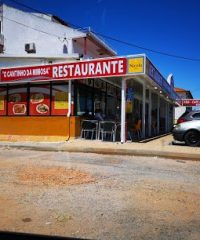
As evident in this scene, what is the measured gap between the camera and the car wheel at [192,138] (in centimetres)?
1520

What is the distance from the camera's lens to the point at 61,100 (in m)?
17.3

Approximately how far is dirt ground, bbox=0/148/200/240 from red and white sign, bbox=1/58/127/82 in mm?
6065

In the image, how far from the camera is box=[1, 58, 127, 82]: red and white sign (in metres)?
15.7

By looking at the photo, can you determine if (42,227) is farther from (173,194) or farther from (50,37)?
(50,37)

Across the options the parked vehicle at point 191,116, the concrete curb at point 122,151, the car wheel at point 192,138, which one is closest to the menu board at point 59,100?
the concrete curb at point 122,151

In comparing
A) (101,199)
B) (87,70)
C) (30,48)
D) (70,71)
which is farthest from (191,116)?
(30,48)

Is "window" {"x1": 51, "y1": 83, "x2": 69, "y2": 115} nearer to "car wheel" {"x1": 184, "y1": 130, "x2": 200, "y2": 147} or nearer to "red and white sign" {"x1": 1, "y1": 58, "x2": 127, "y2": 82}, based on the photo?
"red and white sign" {"x1": 1, "y1": 58, "x2": 127, "y2": 82}

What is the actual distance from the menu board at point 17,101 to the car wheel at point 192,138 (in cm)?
802

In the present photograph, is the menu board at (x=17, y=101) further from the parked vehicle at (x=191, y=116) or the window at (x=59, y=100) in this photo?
the parked vehicle at (x=191, y=116)

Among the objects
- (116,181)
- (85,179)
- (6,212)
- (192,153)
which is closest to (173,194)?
(116,181)

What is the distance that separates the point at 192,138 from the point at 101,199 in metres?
9.62

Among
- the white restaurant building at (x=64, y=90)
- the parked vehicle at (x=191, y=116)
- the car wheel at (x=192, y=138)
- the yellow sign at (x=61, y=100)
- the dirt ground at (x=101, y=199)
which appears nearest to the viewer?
the dirt ground at (x=101, y=199)

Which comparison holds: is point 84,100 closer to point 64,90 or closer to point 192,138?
point 64,90

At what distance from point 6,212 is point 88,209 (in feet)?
4.16
